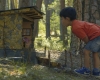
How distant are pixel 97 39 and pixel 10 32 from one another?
3633 mm

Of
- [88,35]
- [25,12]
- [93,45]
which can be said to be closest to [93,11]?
[25,12]

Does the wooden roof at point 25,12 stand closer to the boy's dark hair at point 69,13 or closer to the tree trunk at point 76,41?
the tree trunk at point 76,41

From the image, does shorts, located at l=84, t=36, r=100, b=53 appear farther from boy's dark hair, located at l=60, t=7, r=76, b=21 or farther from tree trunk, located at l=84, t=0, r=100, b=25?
tree trunk, located at l=84, t=0, r=100, b=25

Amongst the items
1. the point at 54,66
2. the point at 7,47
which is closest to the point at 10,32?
the point at 7,47

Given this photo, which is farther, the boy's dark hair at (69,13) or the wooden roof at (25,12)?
the wooden roof at (25,12)

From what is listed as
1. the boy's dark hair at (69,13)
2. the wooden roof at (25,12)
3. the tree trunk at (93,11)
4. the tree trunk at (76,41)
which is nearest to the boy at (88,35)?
the boy's dark hair at (69,13)

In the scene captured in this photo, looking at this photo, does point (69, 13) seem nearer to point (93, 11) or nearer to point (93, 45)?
point (93, 45)

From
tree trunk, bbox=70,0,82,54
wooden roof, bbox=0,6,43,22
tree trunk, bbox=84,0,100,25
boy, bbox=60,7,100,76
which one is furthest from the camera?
tree trunk, bbox=70,0,82,54

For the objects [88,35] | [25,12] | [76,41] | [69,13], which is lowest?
[76,41]

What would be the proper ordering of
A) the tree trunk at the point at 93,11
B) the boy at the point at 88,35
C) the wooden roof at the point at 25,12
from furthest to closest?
the tree trunk at the point at 93,11
the wooden roof at the point at 25,12
the boy at the point at 88,35

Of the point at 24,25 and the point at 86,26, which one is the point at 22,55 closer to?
the point at 24,25

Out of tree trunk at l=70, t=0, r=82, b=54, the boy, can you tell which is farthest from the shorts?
tree trunk at l=70, t=0, r=82, b=54

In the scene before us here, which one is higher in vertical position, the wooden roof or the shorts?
the wooden roof

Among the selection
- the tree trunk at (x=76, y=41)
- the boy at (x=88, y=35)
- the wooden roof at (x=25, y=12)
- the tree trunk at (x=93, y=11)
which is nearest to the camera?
the boy at (x=88, y=35)
